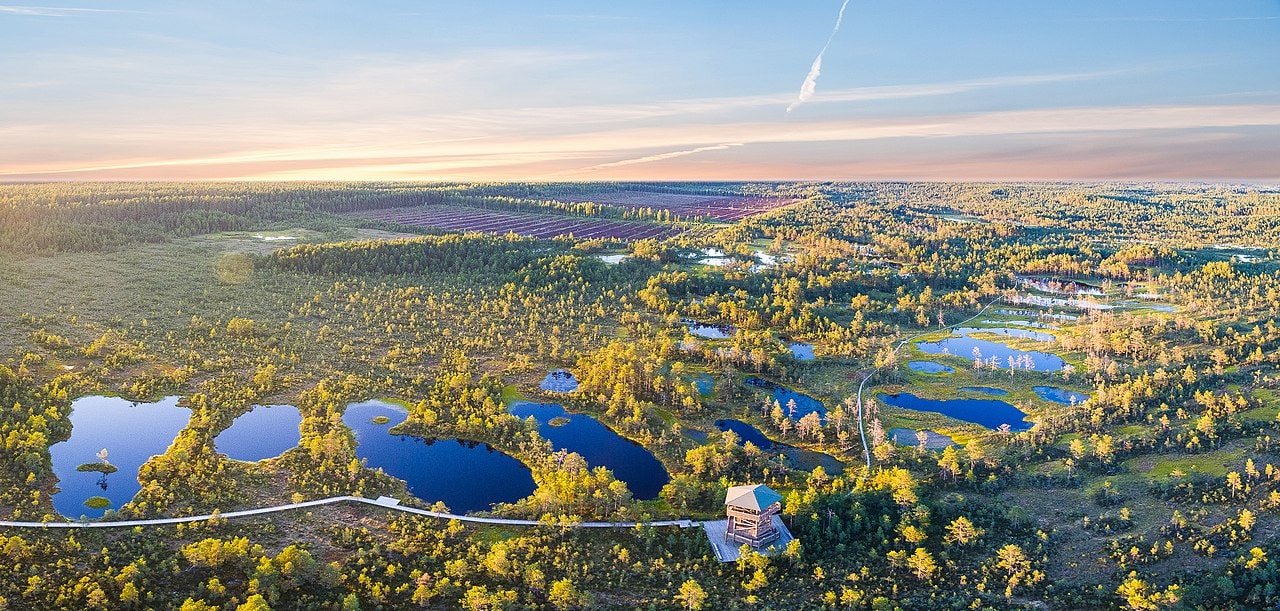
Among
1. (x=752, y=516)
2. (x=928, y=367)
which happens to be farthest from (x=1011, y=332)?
(x=752, y=516)

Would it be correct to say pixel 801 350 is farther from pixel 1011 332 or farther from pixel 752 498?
pixel 752 498

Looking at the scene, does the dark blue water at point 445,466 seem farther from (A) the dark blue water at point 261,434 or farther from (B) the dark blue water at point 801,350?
(B) the dark blue water at point 801,350

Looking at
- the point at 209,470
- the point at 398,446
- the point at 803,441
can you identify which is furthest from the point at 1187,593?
the point at 209,470

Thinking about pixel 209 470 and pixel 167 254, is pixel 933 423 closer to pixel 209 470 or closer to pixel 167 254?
pixel 209 470

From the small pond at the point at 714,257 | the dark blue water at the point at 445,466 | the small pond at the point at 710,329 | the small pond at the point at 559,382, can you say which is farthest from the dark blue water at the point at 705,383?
the small pond at the point at 714,257

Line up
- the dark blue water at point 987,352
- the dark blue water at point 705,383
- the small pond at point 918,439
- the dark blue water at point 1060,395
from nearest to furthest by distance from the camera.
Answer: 1. the small pond at point 918,439
2. the dark blue water at point 1060,395
3. the dark blue water at point 705,383
4. the dark blue water at point 987,352

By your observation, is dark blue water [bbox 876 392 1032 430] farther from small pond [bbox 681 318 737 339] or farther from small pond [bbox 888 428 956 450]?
small pond [bbox 681 318 737 339]
